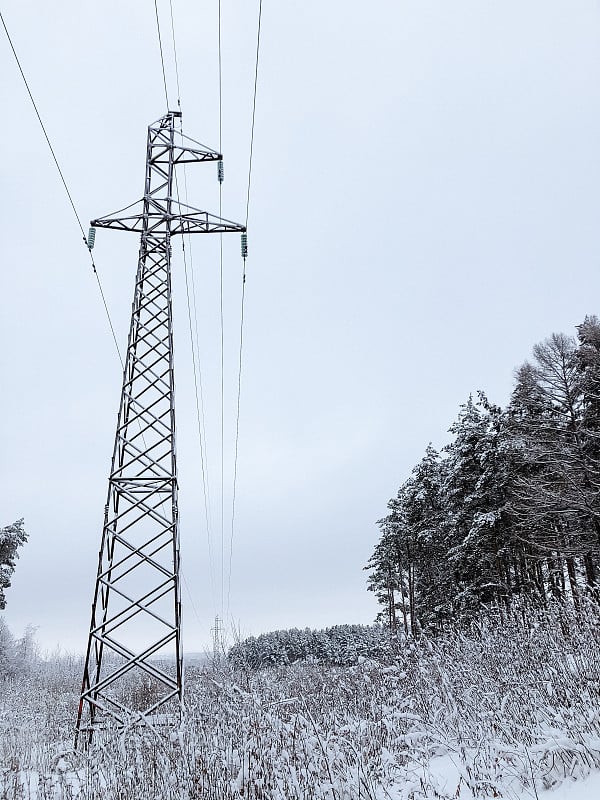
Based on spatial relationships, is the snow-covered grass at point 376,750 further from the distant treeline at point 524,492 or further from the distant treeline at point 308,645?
the distant treeline at point 308,645

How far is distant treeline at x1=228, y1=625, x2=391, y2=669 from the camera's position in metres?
40.2

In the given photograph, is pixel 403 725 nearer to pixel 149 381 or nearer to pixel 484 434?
pixel 149 381

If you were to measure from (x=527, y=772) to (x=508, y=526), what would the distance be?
20106 mm

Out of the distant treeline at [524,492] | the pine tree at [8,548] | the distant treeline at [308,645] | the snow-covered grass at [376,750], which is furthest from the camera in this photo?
the distant treeline at [308,645]

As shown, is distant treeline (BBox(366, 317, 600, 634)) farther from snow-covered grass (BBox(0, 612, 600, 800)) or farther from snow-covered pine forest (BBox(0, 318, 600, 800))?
snow-covered grass (BBox(0, 612, 600, 800))

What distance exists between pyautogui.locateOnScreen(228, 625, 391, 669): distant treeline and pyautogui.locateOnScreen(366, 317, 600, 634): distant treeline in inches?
486

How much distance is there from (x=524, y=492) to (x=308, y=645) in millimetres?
31439

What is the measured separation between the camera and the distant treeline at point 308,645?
40.2 meters

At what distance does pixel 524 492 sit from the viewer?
724 inches

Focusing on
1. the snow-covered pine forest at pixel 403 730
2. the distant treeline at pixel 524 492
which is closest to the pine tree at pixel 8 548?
the snow-covered pine forest at pixel 403 730

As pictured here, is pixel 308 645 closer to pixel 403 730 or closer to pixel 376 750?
pixel 403 730

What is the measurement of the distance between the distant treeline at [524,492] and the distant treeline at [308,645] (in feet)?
→ 40.5

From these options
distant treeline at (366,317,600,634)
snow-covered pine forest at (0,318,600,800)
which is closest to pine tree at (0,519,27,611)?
snow-covered pine forest at (0,318,600,800)

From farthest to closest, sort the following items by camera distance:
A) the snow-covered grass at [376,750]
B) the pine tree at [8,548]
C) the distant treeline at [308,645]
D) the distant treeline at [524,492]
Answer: the distant treeline at [308,645]
the pine tree at [8,548]
the distant treeline at [524,492]
the snow-covered grass at [376,750]
